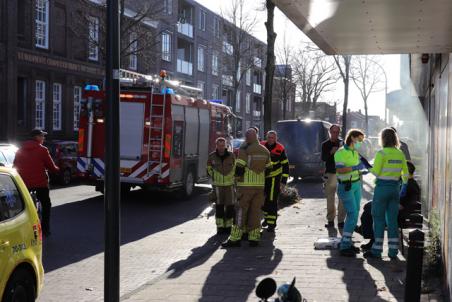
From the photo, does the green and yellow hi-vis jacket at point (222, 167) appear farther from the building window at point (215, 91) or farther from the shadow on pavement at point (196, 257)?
the building window at point (215, 91)

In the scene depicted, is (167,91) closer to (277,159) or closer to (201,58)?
(277,159)

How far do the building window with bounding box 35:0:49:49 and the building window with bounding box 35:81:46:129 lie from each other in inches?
77.2

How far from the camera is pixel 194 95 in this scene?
58.5 feet

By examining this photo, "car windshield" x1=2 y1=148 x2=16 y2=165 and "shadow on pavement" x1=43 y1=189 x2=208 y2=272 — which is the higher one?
"car windshield" x1=2 y1=148 x2=16 y2=165

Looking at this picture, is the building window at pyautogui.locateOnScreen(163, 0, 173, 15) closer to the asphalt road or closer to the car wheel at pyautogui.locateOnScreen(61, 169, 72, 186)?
the car wheel at pyautogui.locateOnScreen(61, 169, 72, 186)

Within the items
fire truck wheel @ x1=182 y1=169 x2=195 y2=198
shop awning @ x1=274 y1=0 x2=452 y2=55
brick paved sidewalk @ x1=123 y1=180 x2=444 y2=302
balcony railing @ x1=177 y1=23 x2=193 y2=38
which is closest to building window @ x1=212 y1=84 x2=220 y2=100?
balcony railing @ x1=177 y1=23 x2=193 y2=38

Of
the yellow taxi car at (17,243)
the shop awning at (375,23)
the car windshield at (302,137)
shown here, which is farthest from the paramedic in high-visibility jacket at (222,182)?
the car windshield at (302,137)

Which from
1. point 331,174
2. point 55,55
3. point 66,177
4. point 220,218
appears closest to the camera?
point 220,218

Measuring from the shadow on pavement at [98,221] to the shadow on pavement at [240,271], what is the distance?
2188 mm

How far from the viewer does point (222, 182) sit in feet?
35.8

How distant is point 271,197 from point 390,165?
10.4 ft

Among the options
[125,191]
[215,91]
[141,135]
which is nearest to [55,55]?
[125,191]

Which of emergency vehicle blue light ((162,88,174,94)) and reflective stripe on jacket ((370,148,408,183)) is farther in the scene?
emergency vehicle blue light ((162,88,174,94))

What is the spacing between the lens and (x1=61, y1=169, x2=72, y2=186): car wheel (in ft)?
68.4
